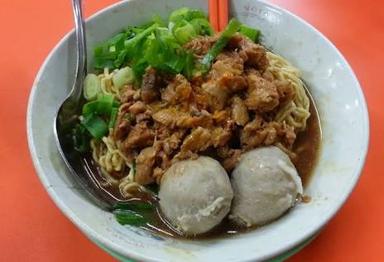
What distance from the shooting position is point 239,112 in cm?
132

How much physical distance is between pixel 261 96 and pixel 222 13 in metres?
0.43

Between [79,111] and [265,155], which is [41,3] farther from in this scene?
[265,155]

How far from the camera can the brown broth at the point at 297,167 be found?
4.04 feet

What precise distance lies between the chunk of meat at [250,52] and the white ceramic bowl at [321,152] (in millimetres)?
205

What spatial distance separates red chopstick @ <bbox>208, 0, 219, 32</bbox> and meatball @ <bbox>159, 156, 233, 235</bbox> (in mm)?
587

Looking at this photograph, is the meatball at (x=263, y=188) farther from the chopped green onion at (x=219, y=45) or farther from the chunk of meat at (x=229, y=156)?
the chopped green onion at (x=219, y=45)

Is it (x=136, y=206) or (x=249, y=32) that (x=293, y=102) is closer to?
(x=249, y=32)

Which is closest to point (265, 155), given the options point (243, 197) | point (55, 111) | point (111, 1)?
point (243, 197)

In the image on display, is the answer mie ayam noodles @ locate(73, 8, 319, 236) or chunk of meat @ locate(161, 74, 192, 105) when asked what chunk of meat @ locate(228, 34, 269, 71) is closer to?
mie ayam noodles @ locate(73, 8, 319, 236)

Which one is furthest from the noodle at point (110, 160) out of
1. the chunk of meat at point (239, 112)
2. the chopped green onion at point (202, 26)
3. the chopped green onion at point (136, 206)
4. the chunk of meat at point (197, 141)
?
the chopped green onion at point (202, 26)

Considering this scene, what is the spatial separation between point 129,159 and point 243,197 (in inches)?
14.3

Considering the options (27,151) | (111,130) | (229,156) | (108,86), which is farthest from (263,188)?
(27,151)

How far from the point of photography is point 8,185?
1.41 meters

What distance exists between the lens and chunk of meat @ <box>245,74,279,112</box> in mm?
1302
